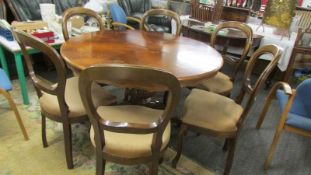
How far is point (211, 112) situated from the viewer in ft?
5.09

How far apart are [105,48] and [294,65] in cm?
206

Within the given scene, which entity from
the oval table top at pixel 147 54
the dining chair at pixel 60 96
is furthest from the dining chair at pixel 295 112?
the dining chair at pixel 60 96

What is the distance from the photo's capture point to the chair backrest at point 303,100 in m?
1.68

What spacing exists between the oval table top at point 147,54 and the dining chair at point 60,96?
13 cm

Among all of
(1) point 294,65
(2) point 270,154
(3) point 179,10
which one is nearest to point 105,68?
(2) point 270,154

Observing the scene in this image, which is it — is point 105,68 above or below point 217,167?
above

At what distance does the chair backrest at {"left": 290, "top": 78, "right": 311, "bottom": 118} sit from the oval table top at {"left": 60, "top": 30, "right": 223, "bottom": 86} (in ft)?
2.05

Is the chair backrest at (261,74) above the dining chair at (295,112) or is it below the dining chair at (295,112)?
above

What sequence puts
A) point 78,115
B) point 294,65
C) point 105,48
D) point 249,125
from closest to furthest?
point 78,115 < point 105,48 < point 249,125 < point 294,65

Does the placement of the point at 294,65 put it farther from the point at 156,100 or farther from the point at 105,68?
the point at 105,68

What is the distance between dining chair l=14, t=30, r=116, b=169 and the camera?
4.10 ft

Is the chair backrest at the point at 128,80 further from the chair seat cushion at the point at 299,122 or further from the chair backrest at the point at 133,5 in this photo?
the chair backrest at the point at 133,5

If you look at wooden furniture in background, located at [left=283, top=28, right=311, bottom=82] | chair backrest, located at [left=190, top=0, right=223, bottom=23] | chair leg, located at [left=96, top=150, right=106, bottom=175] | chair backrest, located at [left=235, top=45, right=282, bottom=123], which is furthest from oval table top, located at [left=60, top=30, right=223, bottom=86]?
wooden furniture in background, located at [left=283, top=28, right=311, bottom=82]

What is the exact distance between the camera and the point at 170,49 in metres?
1.74
